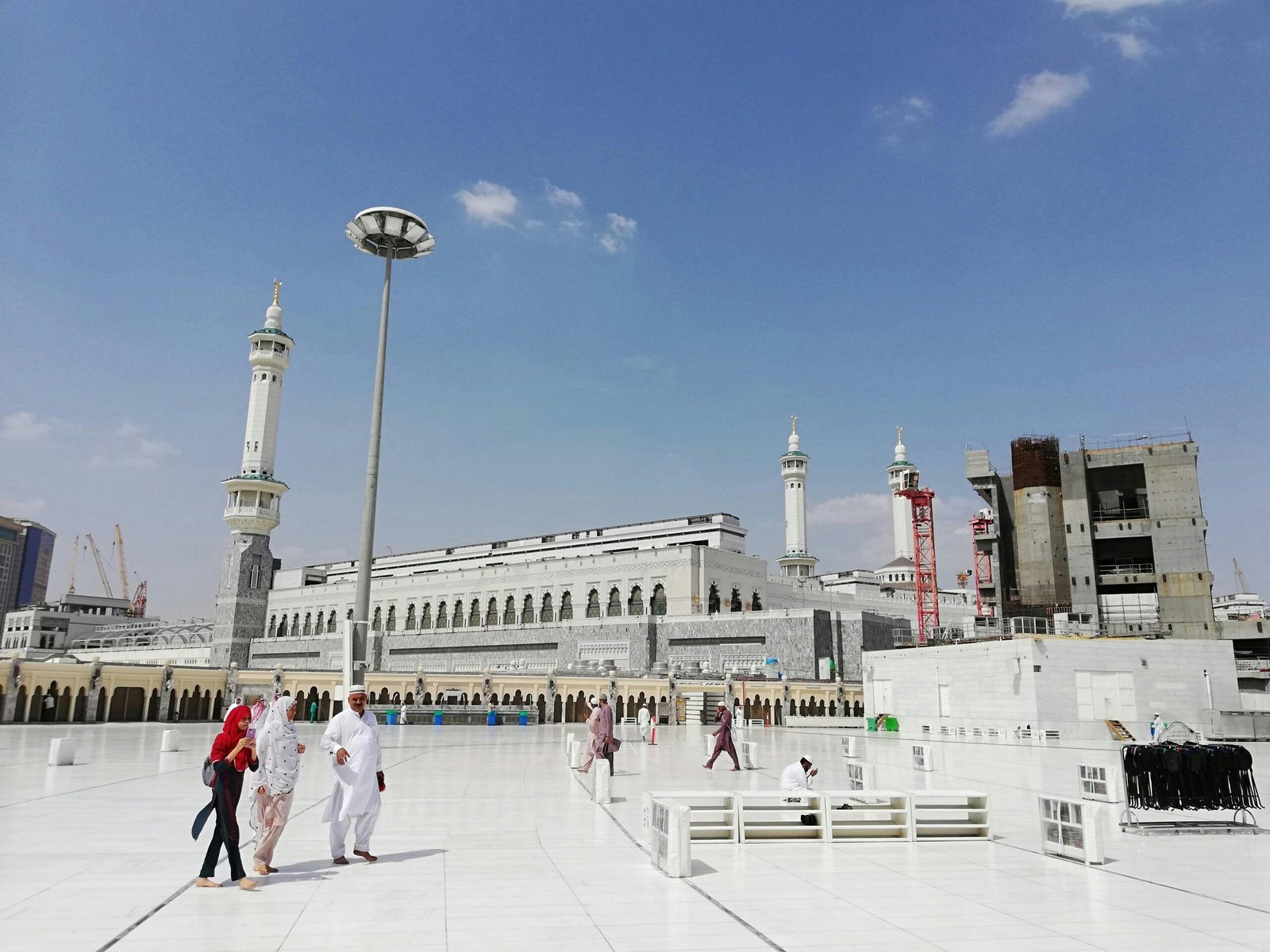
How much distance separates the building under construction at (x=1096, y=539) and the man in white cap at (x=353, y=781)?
1502 inches

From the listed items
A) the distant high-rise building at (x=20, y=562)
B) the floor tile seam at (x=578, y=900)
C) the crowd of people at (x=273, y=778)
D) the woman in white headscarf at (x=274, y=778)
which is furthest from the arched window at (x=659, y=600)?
the distant high-rise building at (x=20, y=562)

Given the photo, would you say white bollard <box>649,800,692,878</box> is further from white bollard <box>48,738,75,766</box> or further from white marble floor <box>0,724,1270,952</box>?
white bollard <box>48,738,75,766</box>

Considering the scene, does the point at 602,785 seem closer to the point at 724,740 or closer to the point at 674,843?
the point at 674,843

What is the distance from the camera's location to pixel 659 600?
6838cm

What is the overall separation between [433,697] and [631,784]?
35.5 metres

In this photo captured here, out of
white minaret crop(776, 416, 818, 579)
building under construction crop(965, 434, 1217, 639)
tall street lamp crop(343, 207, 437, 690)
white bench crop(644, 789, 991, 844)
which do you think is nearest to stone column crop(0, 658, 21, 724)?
tall street lamp crop(343, 207, 437, 690)

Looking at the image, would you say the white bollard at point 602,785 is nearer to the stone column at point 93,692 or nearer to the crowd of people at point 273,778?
the crowd of people at point 273,778

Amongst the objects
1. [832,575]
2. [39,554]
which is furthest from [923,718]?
[39,554]

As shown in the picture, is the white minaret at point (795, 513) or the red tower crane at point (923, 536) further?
the white minaret at point (795, 513)

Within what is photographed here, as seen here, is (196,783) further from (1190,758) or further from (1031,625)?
(1031,625)

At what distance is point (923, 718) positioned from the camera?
41.7 meters

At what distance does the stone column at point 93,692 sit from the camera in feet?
123

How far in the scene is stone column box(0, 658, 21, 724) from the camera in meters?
35.8

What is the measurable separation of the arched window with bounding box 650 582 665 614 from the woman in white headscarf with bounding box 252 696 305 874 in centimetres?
6014
